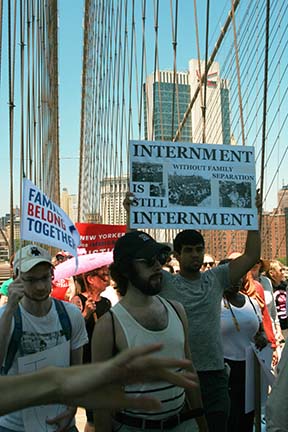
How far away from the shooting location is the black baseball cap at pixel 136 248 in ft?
5.45

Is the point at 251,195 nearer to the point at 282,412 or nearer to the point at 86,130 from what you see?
the point at 282,412

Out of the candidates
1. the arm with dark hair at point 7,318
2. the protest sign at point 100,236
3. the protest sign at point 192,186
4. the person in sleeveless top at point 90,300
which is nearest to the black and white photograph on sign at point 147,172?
the protest sign at point 192,186

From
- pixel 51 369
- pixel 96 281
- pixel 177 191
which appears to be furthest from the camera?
pixel 96 281

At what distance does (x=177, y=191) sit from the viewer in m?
2.46

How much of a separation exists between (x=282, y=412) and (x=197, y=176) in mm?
1358

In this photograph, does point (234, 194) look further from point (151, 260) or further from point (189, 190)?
point (151, 260)

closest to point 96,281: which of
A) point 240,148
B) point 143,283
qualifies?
point 240,148

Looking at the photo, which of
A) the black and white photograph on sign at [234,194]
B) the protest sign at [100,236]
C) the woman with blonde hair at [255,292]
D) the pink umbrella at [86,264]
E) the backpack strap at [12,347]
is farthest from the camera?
the protest sign at [100,236]

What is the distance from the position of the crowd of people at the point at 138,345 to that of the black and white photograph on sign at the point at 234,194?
0.54ft

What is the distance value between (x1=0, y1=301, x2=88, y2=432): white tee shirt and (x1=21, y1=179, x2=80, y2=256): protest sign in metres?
0.43

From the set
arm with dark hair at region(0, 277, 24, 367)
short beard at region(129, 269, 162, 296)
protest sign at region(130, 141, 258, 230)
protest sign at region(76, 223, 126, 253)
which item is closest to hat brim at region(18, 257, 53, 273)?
arm with dark hair at region(0, 277, 24, 367)

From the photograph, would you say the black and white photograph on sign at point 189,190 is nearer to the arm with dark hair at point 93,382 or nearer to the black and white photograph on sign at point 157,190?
the black and white photograph on sign at point 157,190

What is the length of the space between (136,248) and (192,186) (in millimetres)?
856

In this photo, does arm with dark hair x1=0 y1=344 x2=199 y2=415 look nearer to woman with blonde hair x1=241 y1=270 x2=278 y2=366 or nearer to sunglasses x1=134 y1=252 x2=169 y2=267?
sunglasses x1=134 y1=252 x2=169 y2=267
